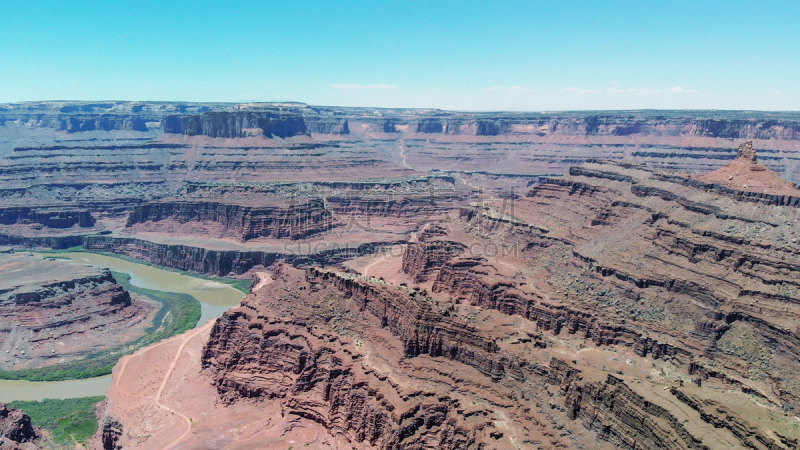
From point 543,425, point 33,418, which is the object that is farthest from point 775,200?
point 33,418

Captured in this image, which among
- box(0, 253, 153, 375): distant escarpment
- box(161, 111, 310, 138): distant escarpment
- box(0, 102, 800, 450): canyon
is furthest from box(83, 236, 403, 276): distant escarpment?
box(161, 111, 310, 138): distant escarpment

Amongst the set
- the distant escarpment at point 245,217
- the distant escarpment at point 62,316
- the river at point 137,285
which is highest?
the distant escarpment at point 245,217

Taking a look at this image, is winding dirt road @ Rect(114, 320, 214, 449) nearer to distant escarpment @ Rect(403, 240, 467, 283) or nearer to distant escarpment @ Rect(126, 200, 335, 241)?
distant escarpment @ Rect(403, 240, 467, 283)

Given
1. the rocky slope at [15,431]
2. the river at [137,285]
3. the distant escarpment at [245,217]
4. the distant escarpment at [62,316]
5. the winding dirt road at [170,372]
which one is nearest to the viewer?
the rocky slope at [15,431]

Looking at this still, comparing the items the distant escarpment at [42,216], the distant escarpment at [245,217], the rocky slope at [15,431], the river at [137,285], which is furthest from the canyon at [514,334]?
the distant escarpment at [42,216]

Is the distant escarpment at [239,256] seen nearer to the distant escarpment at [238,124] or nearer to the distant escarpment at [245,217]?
the distant escarpment at [245,217]

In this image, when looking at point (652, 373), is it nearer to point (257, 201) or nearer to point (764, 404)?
point (764, 404)

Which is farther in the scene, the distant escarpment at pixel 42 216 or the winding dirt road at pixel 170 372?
the distant escarpment at pixel 42 216
